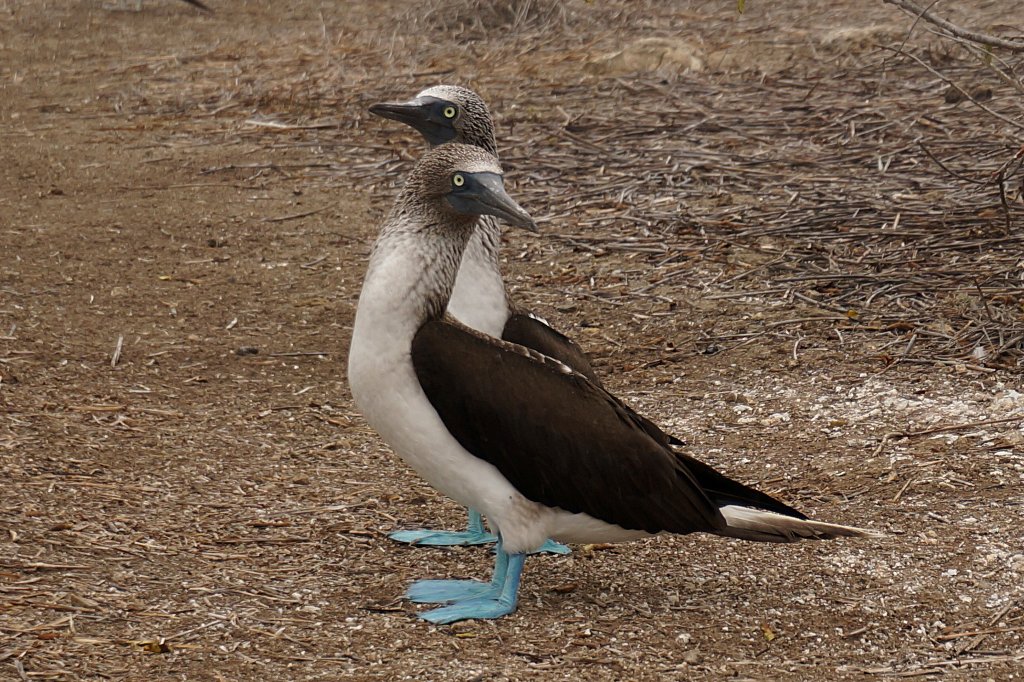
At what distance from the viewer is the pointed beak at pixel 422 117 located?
530 cm

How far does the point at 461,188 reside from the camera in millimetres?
4000

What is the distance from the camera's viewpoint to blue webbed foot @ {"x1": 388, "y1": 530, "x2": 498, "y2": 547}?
450cm

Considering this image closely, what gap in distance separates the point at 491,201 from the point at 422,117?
148 centimetres

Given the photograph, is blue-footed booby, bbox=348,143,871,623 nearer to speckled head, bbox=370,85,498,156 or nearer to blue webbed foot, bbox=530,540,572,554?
blue webbed foot, bbox=530,540,572,554

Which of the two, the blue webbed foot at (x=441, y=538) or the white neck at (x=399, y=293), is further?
the blue webbed foot at (x=441, y=538)

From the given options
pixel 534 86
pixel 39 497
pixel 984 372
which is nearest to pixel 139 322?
pixel 39 497

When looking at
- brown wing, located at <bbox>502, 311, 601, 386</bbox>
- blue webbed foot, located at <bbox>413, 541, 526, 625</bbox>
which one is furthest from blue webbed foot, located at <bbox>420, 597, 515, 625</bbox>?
brown wing, located at <bbox>502, 311, 601, 386</bbox>

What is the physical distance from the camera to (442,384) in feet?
12.5

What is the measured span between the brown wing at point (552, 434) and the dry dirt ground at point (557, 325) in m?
0.37

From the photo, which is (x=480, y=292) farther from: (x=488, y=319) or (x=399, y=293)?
(x=399, y=293)

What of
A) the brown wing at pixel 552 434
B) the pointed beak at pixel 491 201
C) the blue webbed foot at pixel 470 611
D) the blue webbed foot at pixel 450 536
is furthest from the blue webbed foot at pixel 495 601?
the pointed beak at pixel 491 201

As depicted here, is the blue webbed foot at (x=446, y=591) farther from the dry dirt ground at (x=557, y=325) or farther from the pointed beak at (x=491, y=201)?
the pointed beak at (x=491, y=201)

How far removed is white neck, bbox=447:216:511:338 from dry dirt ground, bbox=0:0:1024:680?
30.6 inches

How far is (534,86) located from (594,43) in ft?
4.88
